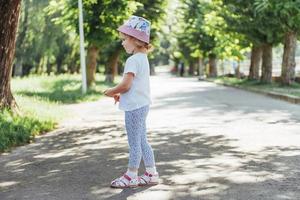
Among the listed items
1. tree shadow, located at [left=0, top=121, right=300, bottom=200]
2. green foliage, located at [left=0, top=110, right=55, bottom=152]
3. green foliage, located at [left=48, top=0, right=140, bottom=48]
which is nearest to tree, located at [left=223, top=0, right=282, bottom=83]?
green foliage, located at [left=48, top=0, right=140, bottom=48]

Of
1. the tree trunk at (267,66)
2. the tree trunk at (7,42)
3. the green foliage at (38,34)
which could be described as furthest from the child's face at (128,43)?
the green foliage at (38,34)

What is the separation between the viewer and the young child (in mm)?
5957

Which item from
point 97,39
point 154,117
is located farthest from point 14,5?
point 97,39

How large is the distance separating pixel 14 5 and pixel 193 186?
8121mm

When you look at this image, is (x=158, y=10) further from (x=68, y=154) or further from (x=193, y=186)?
(x=193, y=186)

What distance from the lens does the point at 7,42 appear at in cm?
1287

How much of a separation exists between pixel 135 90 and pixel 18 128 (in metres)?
5.19

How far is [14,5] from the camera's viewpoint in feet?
42.2

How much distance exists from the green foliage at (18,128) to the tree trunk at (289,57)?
17.2 m

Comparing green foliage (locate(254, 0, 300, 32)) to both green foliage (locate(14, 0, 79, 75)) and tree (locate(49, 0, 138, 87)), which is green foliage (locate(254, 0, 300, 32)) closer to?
tree (locate(49, 0, 138, 87))

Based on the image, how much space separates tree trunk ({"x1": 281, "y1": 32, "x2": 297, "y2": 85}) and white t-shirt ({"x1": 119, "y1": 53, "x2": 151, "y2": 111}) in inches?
881

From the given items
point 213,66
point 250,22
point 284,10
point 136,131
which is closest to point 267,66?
point 250,22

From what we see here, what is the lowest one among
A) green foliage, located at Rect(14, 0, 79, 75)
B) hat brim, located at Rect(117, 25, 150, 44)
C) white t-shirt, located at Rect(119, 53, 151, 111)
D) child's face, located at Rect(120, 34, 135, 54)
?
white t-shirt, located at Rect(119, 53, 151, 111)

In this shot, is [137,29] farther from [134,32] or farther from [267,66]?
[267,66]
